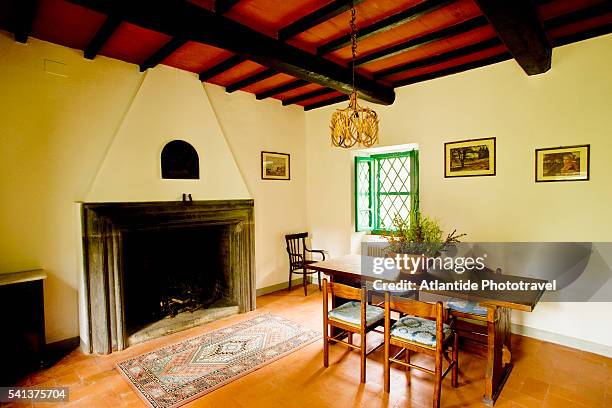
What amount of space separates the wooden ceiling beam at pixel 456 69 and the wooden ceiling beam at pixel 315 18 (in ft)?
5.72

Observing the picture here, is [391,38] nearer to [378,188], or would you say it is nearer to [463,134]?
[463,134]

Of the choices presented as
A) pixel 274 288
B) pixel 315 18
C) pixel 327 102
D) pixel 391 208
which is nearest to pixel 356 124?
pixel 315 18

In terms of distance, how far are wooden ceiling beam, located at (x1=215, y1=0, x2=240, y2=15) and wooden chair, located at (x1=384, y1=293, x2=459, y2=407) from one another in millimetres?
2310

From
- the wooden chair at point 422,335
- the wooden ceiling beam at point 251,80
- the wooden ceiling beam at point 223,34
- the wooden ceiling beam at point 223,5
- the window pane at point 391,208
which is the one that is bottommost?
the wooden chair at point 422,335

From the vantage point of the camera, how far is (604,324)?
113 inches

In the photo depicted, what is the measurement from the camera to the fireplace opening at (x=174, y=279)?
137 inches

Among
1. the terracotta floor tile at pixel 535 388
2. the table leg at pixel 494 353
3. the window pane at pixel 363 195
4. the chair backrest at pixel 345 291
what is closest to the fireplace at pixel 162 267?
the window pane at pixel 363 195

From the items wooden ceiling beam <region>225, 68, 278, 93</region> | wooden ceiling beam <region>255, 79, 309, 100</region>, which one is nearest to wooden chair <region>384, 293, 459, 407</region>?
wooden ceiling beam <region>225, 68, 278, 93</region>

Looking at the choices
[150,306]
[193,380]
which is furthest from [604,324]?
[150,306]

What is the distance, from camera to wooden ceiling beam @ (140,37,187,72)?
9.38 feet

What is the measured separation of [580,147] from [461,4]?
1.71m

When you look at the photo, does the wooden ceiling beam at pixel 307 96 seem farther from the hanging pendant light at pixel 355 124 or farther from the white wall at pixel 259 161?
the hanging pendant light at pixel 355 124

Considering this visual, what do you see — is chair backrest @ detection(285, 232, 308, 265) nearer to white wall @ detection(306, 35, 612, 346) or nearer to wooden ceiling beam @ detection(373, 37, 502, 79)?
white wall @ detection(306, 35, 612, 346)

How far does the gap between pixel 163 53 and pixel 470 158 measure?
3.26m
